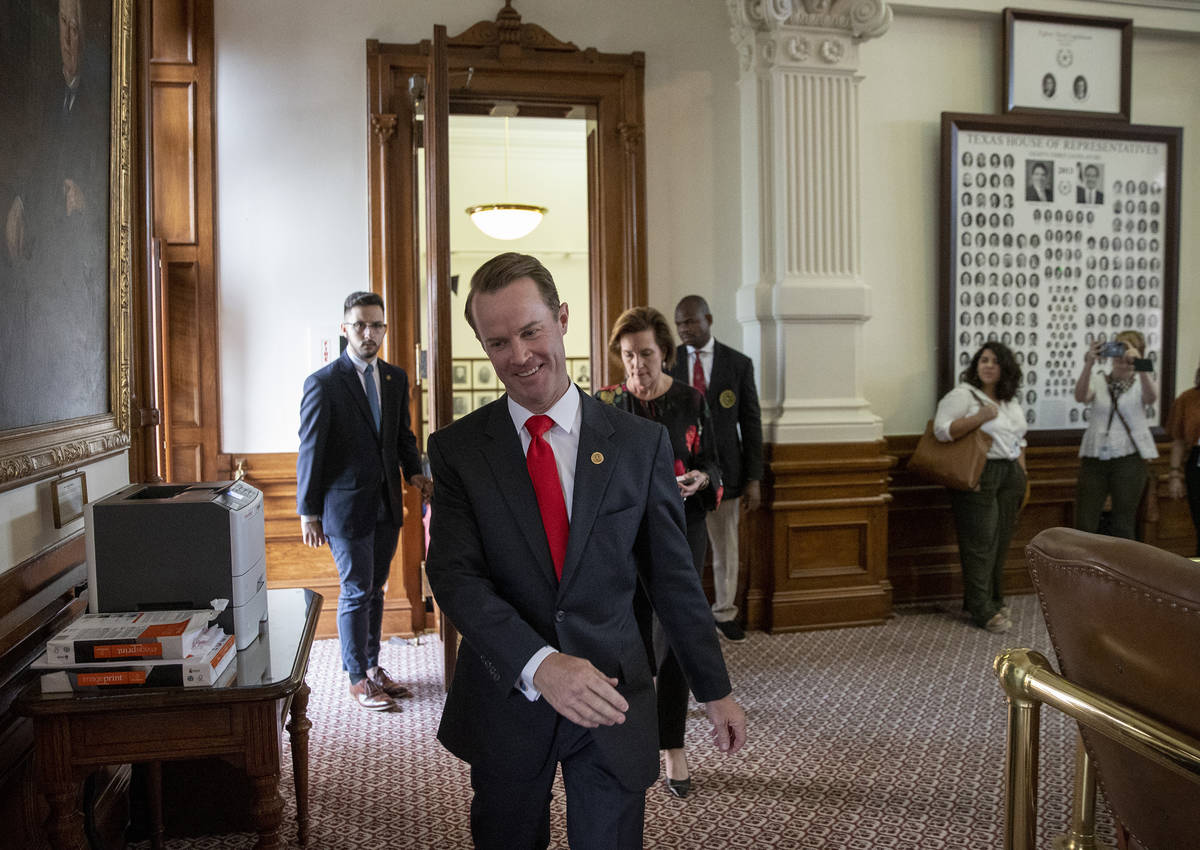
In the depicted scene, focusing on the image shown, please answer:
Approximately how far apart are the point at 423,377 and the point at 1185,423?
14.5 ft

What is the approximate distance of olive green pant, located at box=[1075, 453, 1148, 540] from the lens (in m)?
5.74

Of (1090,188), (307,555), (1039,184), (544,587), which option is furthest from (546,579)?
(1090,188)

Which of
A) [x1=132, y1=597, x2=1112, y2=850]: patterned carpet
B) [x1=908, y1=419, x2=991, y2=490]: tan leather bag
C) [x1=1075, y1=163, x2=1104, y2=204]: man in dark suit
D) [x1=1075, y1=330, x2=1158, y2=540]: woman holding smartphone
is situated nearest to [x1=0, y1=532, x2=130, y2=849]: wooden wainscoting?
[x1=132, y1=597, x2=1112, y2=850]: patterned carpet

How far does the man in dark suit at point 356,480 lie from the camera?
4.19 metres

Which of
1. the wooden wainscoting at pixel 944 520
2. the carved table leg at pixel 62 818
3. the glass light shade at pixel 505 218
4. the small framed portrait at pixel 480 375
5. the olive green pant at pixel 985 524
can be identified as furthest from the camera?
the small framed portrait at pixel 480 375

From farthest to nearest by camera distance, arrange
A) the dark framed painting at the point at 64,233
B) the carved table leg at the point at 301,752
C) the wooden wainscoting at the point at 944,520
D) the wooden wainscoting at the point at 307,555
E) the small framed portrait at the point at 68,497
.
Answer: the wooden wainscoting at the point at 944,520
the wooden wainscoting at the point at 307,555
the carved table leg at the point at 301,752
the small framed portrait at the point at 68,497
the dark framed painting at the point at 64,233

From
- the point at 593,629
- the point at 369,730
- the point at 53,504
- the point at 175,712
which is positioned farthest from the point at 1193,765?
the point at 369,730

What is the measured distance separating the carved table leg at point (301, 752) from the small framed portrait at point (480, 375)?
23.6 feet

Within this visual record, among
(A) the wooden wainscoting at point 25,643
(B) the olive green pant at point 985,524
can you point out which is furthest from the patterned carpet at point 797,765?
(A) the wooden wainscoting at point 25,643

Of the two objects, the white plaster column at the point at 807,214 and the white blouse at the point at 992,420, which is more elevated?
the white plaster column at the point at 807,214

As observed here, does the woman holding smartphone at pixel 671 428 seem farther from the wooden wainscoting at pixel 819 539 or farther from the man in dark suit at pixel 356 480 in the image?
the wooden wainscoting at pixel 819 539

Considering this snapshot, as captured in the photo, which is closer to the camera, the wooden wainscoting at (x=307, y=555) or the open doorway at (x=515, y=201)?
the wooden wainscoting at (x=307, y=555)

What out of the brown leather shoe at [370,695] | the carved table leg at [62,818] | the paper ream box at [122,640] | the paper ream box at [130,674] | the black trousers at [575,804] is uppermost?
the paper ream box at [122,640]

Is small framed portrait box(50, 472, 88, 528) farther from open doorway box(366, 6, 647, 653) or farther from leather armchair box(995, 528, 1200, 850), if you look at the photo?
open doorway box(366, 6, 647, 653)
